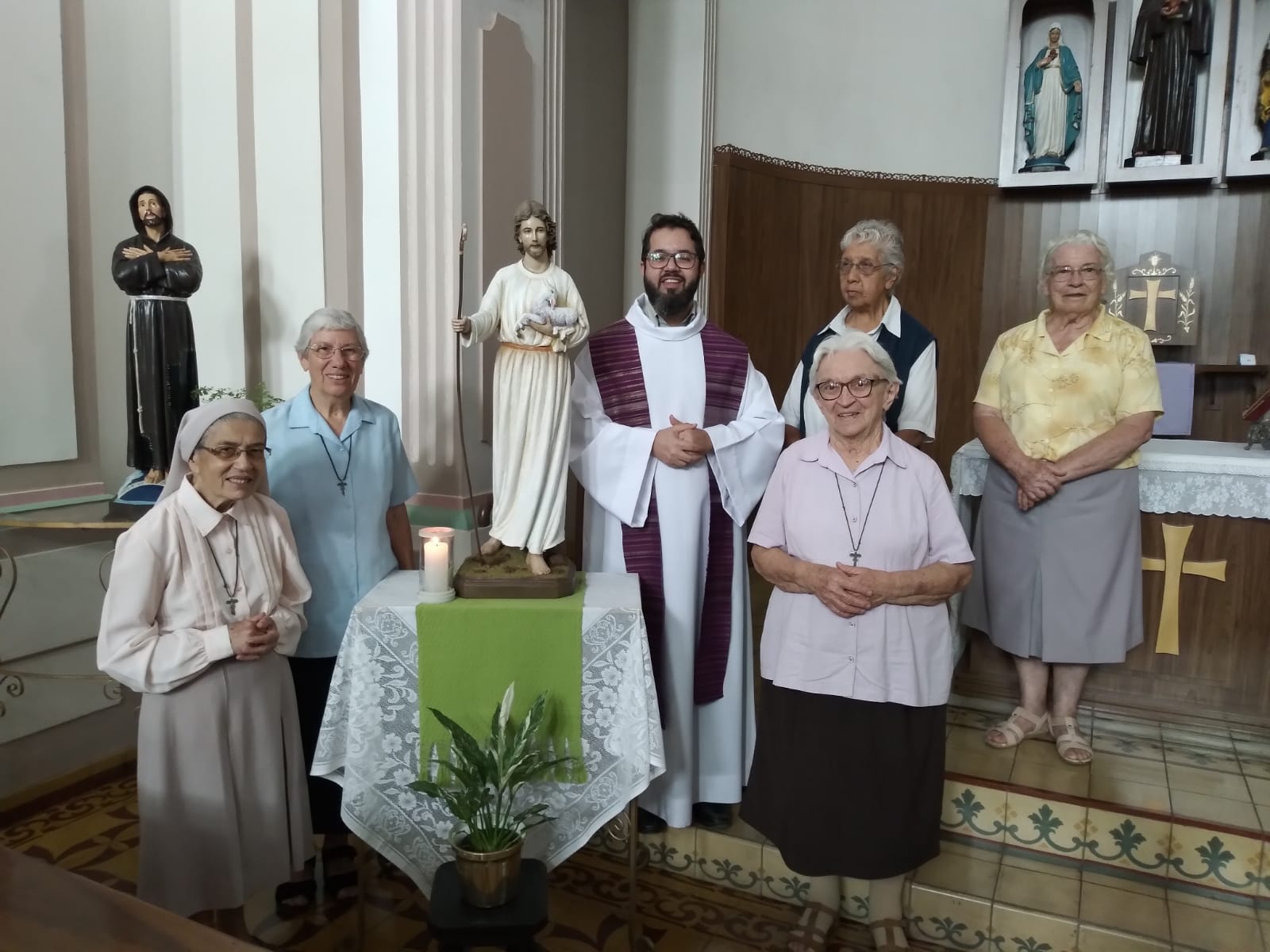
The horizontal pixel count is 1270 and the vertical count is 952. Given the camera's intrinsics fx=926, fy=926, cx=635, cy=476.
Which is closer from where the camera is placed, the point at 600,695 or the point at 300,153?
the point at 600,695

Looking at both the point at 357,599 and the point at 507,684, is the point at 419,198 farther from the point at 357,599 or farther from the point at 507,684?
the point at 507,684

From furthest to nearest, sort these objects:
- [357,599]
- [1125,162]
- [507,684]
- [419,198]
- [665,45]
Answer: [1125,162] → [665,45] → [419,198] → [357,599] → [507,684]

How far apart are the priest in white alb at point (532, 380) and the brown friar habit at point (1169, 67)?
4767 mm

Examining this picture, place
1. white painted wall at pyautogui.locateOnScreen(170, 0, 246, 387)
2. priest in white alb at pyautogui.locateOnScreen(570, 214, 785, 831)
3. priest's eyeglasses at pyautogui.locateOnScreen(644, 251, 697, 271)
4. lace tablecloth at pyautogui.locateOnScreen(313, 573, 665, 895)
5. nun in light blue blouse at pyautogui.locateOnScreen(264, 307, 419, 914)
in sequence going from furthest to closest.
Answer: white painted wall at pyautogui.locateOnScreen(170, 0, 246, 387) → priest in white alb at pyautogui.locateOnScreen(570, 214, 785, 831) → priest's eyeglasses at pyautogui.locateOnScreen(644, 251, 697, 271) → nun in light blue blouse at pyautogui.locateOnScreen(264, 307, 419, 914) → lace tablecloth at pyautogui.locateOnScreen(313, 573, 665, 895)

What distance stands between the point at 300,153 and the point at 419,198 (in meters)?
0.62

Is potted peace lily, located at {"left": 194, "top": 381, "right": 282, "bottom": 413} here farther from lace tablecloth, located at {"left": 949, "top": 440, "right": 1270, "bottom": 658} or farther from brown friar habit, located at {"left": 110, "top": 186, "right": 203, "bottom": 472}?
lace tablecloth, located at {"left": 949, "top": 440, "right": 1270, "bottom": 658}

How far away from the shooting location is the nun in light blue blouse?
2654 millimetres

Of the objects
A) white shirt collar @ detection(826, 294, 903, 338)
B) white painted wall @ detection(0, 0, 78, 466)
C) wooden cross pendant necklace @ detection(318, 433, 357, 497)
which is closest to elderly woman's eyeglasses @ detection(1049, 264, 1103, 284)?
white shirt collar @ detection(826, 294, 903, 338)

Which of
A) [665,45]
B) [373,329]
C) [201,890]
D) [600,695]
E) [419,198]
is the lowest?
[201,890]

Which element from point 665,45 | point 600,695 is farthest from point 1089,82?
point 600,695

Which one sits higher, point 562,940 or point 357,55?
point 357,55

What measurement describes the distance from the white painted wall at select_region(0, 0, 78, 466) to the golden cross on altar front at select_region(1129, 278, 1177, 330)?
5.83 m

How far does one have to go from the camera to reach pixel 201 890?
7.54ft

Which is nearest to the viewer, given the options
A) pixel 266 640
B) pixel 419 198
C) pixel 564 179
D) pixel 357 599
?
pixel 266 640
